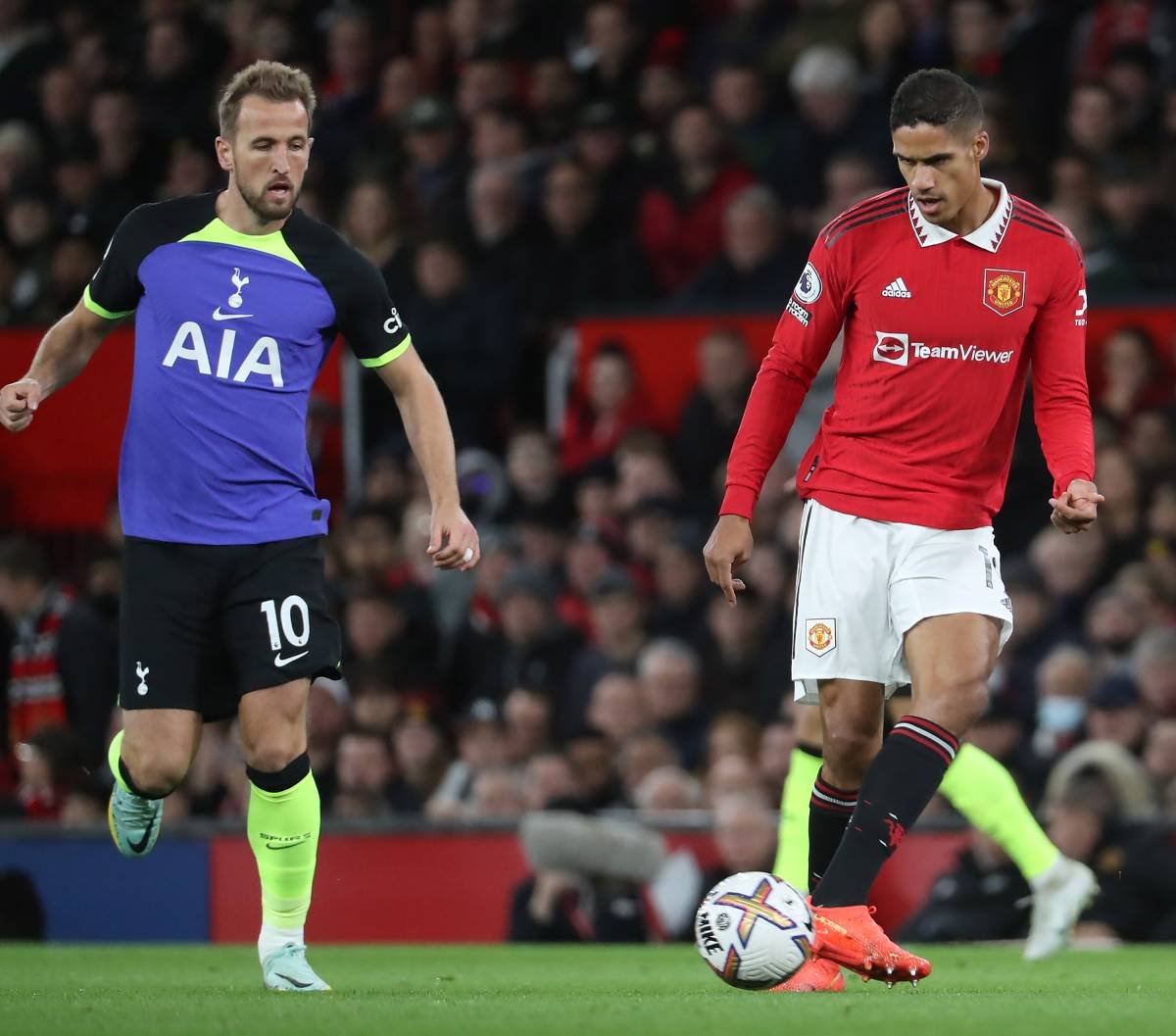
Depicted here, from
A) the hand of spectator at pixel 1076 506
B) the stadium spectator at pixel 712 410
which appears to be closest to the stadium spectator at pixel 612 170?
the stadium spectator at pixel 712 410

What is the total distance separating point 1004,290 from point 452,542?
1494mm

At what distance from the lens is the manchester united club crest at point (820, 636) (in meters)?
5.88

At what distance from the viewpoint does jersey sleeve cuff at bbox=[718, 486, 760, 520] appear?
233 inches

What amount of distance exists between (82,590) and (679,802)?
433 cm

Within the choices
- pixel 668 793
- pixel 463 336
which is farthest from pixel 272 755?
pixel 463 336

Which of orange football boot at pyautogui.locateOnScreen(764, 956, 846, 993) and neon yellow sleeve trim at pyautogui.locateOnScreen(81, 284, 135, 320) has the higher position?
neon yellow sleeve trim at pyautogui.locateOnScreen(81, 284, 135, 320)

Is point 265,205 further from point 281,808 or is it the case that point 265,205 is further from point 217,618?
point 281,808

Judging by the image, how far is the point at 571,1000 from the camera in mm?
5586

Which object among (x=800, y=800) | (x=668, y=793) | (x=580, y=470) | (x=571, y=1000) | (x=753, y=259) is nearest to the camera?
(x=571, y=1000)

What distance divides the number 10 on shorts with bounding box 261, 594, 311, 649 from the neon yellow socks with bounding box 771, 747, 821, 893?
5.15 feet

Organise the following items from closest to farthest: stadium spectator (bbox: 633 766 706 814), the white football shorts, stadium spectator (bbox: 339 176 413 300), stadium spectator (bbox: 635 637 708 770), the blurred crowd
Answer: the white football shorts
stadium spectator (bbox: 633 766 706 814)
stadium spectator (bbox: 635 637 708 770)
the blurred crowd
stadium spectator (bbox: 339 176 413 300)

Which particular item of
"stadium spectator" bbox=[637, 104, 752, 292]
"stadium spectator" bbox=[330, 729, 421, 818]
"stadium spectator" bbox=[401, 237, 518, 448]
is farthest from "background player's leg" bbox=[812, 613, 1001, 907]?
"stadium spectator" bbox=[401, 237, 518, 448]

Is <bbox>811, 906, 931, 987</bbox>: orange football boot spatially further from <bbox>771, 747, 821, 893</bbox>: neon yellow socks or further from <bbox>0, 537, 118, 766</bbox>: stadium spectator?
<bbox>0, 537, 118, 766</bbox>: stadium spectator

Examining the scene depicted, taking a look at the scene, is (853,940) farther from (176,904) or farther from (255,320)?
(176,904)
